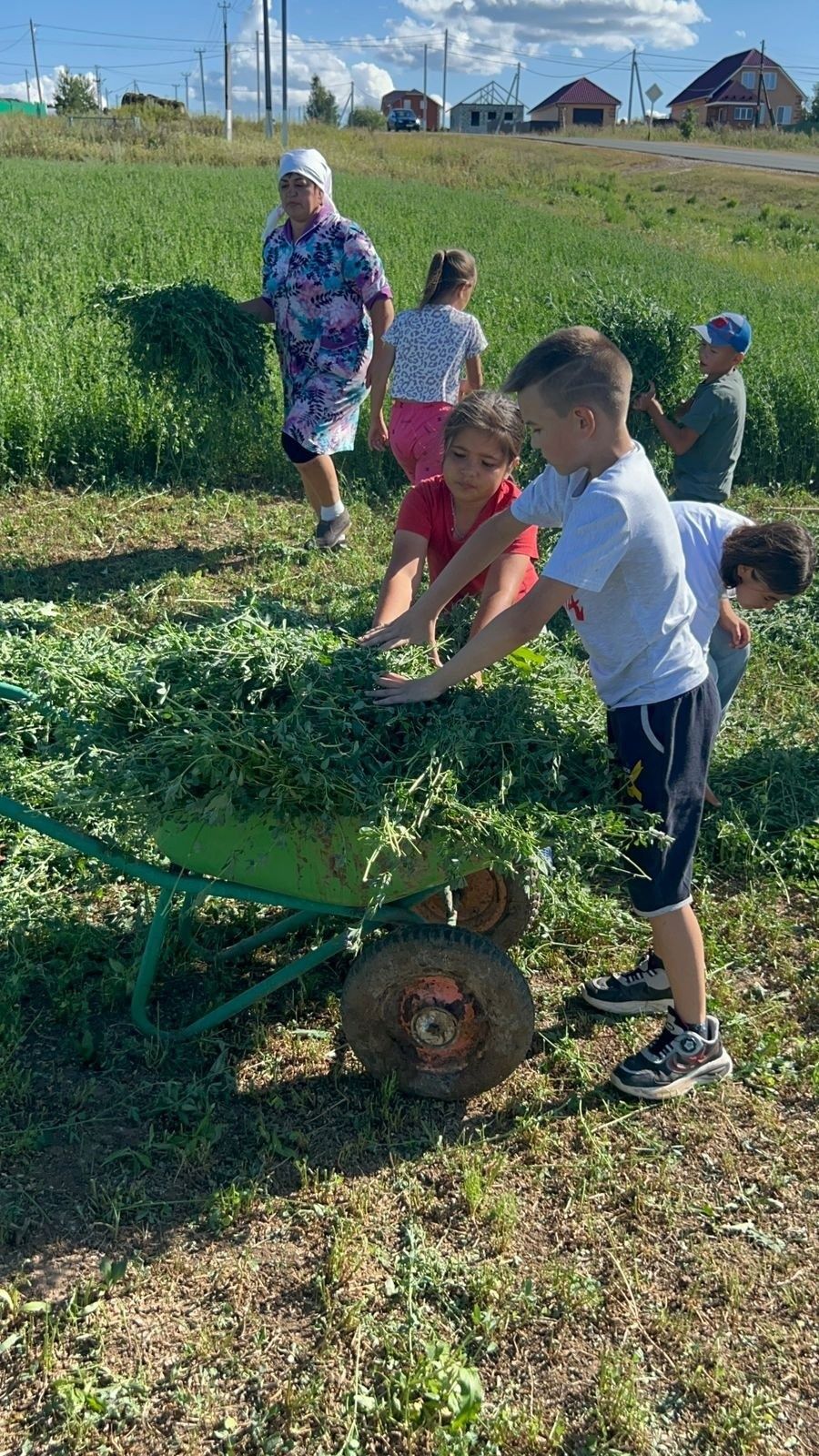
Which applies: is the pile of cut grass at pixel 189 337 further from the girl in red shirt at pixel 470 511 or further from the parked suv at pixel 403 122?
the parked suv at pixel 403 122

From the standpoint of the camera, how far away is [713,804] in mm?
4273

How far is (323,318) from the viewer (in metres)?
5.86

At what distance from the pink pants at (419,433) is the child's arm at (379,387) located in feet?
1.04

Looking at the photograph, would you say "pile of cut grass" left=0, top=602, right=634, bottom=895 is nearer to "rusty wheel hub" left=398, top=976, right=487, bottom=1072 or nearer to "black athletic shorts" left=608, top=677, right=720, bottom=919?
"black athletic shorts" left=608, top=677, right=720, bottom=919

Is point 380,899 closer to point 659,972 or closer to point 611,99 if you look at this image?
point 659,972

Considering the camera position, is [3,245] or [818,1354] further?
[3,245]

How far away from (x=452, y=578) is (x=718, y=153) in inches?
2001

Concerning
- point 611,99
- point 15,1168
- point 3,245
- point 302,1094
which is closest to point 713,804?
point 302,1094

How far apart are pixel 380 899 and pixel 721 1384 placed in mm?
1214

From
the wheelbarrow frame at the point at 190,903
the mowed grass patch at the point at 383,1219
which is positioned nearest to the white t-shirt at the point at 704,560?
the mowed grass patch at the point at 383,1219

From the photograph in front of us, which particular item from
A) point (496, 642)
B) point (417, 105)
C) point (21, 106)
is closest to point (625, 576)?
point (496, 642)

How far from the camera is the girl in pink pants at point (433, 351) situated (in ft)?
17.5

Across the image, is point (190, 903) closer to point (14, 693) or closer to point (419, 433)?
point (14, 693)

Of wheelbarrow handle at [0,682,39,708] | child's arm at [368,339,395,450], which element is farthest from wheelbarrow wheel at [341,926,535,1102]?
child's arm at [368,339,395,450]
